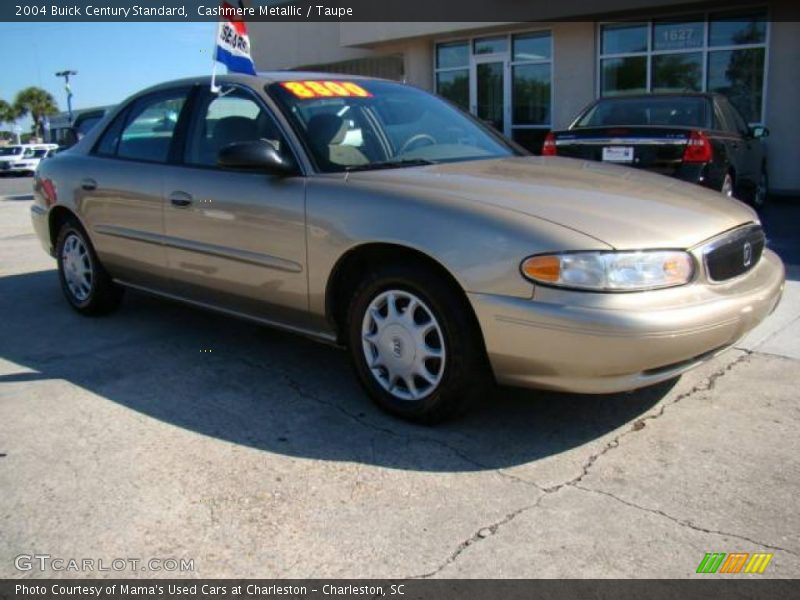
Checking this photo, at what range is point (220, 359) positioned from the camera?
452 centimetres

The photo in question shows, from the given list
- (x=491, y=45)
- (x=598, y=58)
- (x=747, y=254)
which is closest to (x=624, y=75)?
(x=598, y=58)

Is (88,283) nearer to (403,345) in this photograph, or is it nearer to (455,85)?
(403,345)

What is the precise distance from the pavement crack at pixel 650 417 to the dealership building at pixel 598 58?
909 centimetres

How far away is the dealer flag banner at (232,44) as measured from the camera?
4609 mm

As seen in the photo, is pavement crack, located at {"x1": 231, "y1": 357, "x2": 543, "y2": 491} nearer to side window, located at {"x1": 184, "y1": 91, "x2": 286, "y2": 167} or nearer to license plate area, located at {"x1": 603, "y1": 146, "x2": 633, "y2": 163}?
side window, located at {"x1": 184, "y1": 91, "x2": 286, "y2": 167}

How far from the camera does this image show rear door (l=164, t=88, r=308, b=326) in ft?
12.4

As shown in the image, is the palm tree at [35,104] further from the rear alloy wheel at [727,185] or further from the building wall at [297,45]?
the rear alloy wheel at [727,185]

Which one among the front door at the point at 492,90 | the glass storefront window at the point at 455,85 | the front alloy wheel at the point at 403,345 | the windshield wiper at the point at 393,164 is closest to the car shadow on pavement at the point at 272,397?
the front alloy wheel at the point at 403,345

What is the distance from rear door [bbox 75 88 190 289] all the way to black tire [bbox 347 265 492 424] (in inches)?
66.6

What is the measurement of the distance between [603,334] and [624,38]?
12263mm

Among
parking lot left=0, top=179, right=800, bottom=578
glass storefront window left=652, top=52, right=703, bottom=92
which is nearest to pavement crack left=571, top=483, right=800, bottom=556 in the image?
parking lot left=0, top=179, right=800, bottom=578

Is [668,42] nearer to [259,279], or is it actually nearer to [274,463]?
[259,279]

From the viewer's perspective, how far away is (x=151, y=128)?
486 centimetres

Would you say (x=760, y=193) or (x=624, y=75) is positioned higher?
(x=624, y=75)
